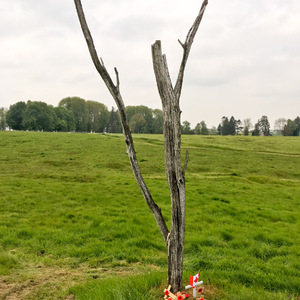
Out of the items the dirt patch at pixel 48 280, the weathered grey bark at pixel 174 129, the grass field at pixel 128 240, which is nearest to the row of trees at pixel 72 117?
the grass field at pixel 128 240

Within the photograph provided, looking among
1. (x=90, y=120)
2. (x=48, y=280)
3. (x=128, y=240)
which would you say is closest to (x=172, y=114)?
(x=48, y=280)

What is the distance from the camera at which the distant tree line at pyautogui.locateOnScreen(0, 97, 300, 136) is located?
66.3 meters

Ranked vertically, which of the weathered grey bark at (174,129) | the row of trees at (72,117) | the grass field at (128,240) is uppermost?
the row of trees at (72,117)

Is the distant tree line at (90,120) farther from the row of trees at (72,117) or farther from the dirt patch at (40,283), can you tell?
the dirt patch at (40,283)

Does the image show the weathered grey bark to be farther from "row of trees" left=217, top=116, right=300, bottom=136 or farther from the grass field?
"row of trees" left=217, top=116, right=300, bottom=136

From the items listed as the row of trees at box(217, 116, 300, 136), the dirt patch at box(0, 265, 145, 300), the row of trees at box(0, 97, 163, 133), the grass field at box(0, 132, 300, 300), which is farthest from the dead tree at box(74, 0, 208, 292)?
the row of trees at box(217, 116, 300, 136)

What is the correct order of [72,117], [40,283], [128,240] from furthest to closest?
[72,117] < [128,240] < [40,283]

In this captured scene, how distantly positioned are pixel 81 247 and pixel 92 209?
13.5 feet

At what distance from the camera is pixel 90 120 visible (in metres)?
95.2

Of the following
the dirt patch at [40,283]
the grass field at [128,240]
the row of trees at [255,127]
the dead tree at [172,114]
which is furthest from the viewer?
the row of trees at [255,127]

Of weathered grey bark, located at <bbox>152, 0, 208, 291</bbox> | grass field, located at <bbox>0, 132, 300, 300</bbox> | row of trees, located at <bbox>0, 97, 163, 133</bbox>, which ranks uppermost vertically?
row of trees, located at <bbox>0, 97, 163, 133</bbox>

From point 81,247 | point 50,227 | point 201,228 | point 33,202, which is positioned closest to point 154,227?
point 201,228

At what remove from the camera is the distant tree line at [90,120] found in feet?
218

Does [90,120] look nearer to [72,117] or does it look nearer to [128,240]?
[72,117]
